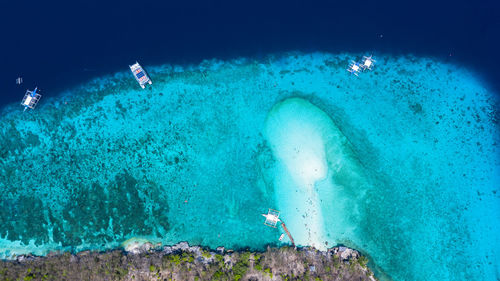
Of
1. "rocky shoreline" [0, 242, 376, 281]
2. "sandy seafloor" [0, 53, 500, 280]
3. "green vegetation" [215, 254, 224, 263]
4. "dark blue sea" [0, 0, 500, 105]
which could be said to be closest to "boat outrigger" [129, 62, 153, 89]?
"sandy seafloor" [0, 53, 500, 280]

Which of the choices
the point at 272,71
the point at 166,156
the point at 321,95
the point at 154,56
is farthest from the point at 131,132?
the point at 321,95

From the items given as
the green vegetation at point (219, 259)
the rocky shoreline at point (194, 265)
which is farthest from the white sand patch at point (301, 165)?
the green vegetation at point (219, 259)

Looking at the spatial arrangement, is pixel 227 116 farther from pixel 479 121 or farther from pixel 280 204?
pixel 479 121

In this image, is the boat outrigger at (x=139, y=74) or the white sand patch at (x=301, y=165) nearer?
the white sand patch at (x=301, y=165)

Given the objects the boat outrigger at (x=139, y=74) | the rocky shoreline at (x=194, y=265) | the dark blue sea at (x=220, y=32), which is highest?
the dark blue sea at (x=220, y=32)

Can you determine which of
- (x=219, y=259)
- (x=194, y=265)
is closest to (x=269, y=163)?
(x=219, y=259)

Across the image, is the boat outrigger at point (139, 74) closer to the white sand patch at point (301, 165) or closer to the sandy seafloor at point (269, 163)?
the sandy seafloor at point (269, 163)

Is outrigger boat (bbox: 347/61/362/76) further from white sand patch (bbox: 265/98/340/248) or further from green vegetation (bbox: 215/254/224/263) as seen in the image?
green vegetation (bbox: 215/254/224/263)
